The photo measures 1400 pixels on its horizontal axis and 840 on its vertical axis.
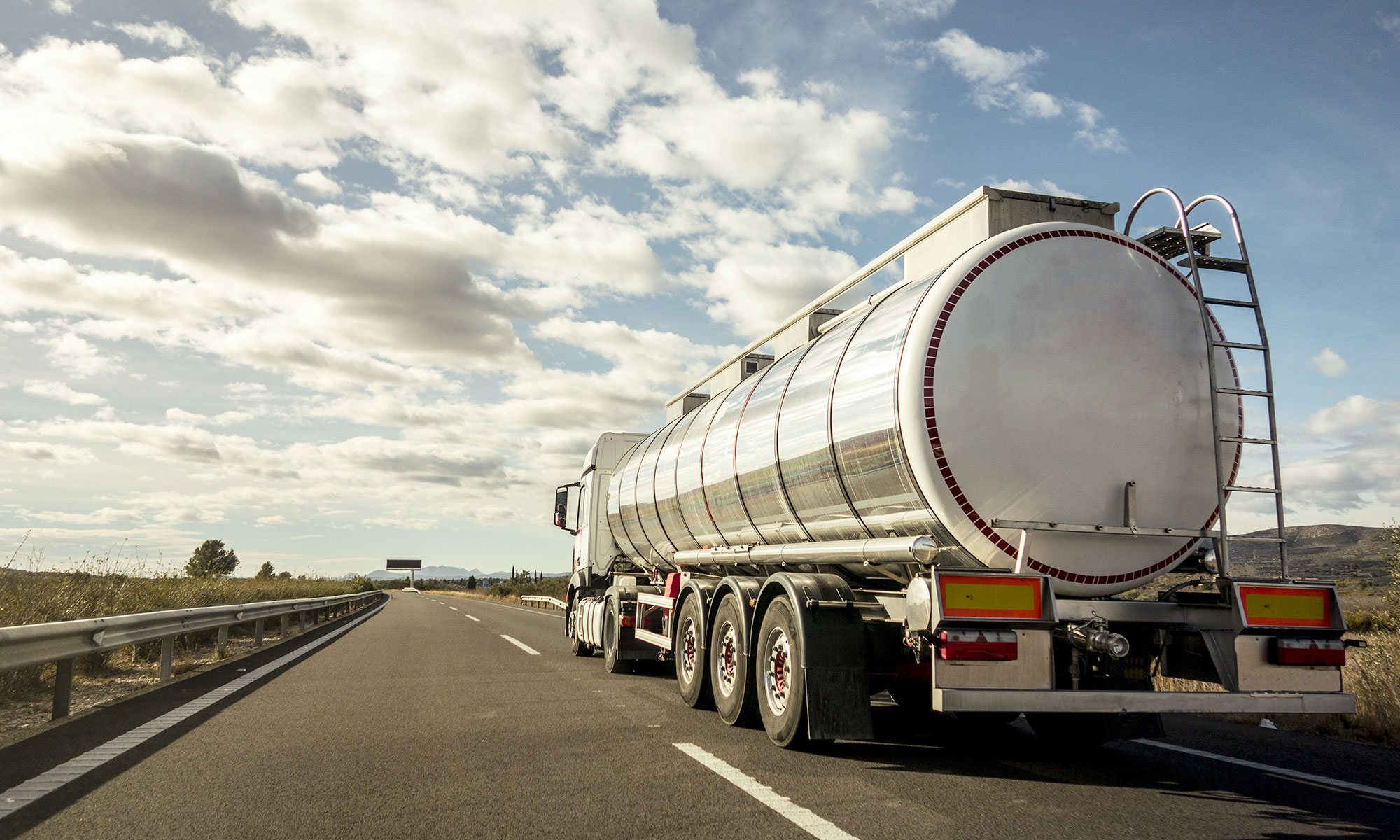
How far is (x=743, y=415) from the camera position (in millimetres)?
8289

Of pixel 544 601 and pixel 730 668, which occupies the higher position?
pixel 730 668

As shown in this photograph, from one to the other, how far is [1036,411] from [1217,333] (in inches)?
67.7

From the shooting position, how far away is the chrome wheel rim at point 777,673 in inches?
247

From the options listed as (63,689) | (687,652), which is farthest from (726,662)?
(63,689)

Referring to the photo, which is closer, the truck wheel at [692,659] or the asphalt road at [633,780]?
the asphalt road at [633,780]

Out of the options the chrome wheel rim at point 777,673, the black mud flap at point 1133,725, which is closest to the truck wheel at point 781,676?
the chrome wheel rim at point 777,673

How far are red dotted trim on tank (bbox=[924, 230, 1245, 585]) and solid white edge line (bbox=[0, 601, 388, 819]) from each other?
5.12 m

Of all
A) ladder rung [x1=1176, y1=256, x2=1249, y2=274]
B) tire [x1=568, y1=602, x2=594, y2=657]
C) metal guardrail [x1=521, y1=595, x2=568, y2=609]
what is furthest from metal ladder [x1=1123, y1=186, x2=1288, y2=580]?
metal guardrail [x1=521, y1=595, x2=568, y2=609]

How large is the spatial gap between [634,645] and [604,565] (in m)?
3.08

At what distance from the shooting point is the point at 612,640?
11430 mm

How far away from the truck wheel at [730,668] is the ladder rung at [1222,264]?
4.14 metres

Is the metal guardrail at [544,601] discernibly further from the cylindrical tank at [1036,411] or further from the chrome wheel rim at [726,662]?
the cylindrical tank at [1036,411]

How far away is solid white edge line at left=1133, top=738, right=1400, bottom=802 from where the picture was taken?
529 centimetres

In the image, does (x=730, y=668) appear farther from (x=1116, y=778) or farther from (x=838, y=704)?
(x=1116, y=778)
